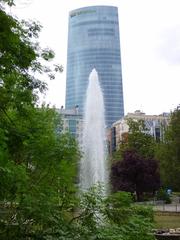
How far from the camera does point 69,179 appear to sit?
9078 millimetres

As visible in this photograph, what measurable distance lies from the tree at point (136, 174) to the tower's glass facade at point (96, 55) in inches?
2900

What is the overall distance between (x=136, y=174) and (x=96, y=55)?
88810mm

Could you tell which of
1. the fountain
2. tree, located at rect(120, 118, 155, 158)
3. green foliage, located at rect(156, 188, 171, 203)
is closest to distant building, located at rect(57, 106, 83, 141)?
the fountain

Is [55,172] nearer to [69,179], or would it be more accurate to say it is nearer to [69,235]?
[69,179]

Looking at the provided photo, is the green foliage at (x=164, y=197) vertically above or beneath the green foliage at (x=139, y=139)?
beneath

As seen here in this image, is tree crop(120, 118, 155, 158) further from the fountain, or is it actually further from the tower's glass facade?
the tower's glass facade

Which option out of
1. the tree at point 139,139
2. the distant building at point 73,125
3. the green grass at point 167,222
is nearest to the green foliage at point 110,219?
the distant building at point 73,125

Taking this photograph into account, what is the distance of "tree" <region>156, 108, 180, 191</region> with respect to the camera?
150ft

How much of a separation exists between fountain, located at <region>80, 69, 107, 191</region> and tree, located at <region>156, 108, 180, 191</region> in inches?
663

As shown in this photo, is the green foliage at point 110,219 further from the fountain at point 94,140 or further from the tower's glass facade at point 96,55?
the tower's glass facade at point 96,55

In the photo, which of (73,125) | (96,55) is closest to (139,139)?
(73,125)

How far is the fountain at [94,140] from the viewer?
2680 centimetres

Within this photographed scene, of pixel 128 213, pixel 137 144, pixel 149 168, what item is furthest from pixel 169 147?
pixel 128 213

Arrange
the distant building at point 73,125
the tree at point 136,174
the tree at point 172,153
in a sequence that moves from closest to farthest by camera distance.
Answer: the distant building at point 73,125 < the tree at point 172,153 < the tree at point 136,174
